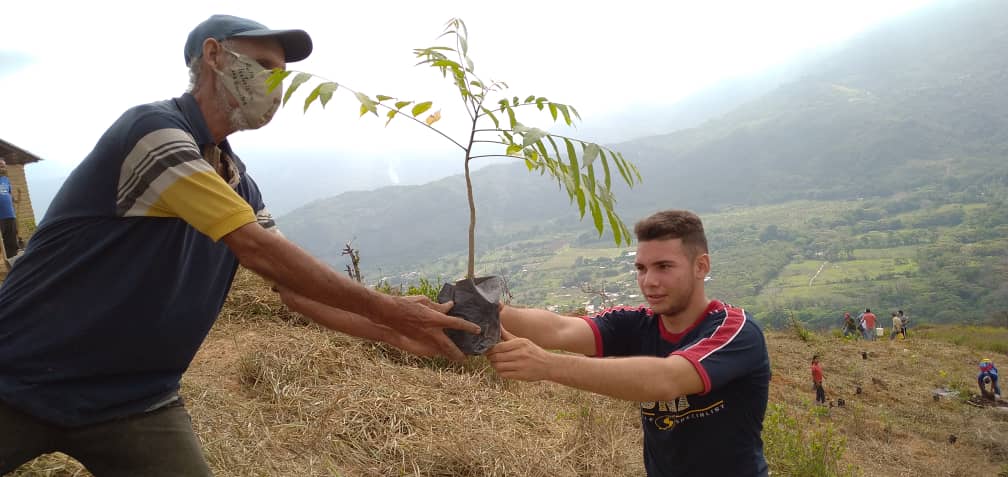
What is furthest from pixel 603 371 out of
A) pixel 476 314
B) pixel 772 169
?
pixel 772 169

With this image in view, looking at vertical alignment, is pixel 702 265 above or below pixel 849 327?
above

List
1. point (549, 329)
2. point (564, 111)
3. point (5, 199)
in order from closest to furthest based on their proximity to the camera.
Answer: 1. point (564, 111)
2. point (549, 329)
3. point (5, 199)

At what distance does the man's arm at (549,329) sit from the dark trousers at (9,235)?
9273 millimetres

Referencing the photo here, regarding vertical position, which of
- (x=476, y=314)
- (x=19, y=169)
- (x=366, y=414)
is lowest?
(x=366, y=414)

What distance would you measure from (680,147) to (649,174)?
32803 mm

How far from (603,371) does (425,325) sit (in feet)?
2.22

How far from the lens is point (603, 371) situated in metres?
2.06

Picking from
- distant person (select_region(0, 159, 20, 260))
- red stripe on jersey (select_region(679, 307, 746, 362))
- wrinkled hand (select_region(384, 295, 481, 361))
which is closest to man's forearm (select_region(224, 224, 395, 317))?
wrinkled hand (select_region(384, 295, 481, 361))

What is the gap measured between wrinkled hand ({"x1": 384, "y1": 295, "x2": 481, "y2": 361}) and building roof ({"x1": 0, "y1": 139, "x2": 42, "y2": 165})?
21.4m

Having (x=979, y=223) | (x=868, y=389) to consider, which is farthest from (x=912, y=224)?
(x=868, y=389)

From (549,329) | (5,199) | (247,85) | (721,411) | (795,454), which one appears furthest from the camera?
(5,199)

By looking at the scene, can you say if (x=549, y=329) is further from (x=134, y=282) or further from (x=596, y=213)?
(x=134, y=282)

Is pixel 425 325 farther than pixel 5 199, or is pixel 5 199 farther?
pixel 5 199

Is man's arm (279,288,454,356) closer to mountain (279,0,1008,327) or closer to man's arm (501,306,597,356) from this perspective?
man's arm (501,306,597,356)
